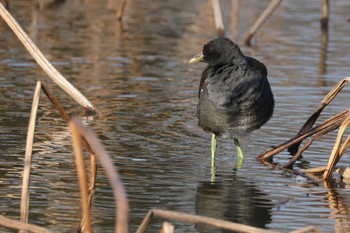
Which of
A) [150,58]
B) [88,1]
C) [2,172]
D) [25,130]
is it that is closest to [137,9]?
[88,1]

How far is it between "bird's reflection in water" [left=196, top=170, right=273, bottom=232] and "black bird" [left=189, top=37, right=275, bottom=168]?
1.66 feet

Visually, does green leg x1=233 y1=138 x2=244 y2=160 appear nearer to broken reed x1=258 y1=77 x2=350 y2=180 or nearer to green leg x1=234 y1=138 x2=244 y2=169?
green leg x1=234 y1=138 x2=244 y2=169

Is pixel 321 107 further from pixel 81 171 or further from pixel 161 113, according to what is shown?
pixel 81 171

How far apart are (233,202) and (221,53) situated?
66.8 inches

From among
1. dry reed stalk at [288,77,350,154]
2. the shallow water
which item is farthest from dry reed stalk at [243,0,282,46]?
dry reed stalk at [288,77,350,154]

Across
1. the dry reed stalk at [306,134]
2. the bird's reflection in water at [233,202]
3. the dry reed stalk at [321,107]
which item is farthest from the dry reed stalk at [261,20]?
the bird's reflection in water at [233,202]

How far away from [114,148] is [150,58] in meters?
4.99

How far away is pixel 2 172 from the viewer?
7430 millimetres

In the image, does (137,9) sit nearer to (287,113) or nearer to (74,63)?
(74,63)

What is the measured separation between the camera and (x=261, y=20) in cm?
1405

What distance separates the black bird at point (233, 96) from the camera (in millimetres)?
7742

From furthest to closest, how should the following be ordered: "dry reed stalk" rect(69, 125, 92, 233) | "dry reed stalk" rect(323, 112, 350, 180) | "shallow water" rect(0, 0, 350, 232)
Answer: "dry reed stalk" rect(323, 112, 350, 180), "shallow water" rect(0, 0, 350, 232), "dry reed stalk" rect(69, 125, 92, 233)

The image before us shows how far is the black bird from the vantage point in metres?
7.74

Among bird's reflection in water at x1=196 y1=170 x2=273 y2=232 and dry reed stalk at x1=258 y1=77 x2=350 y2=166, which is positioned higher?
dry reed stalk at x1=258 y1=77 x2=350 y2=166
